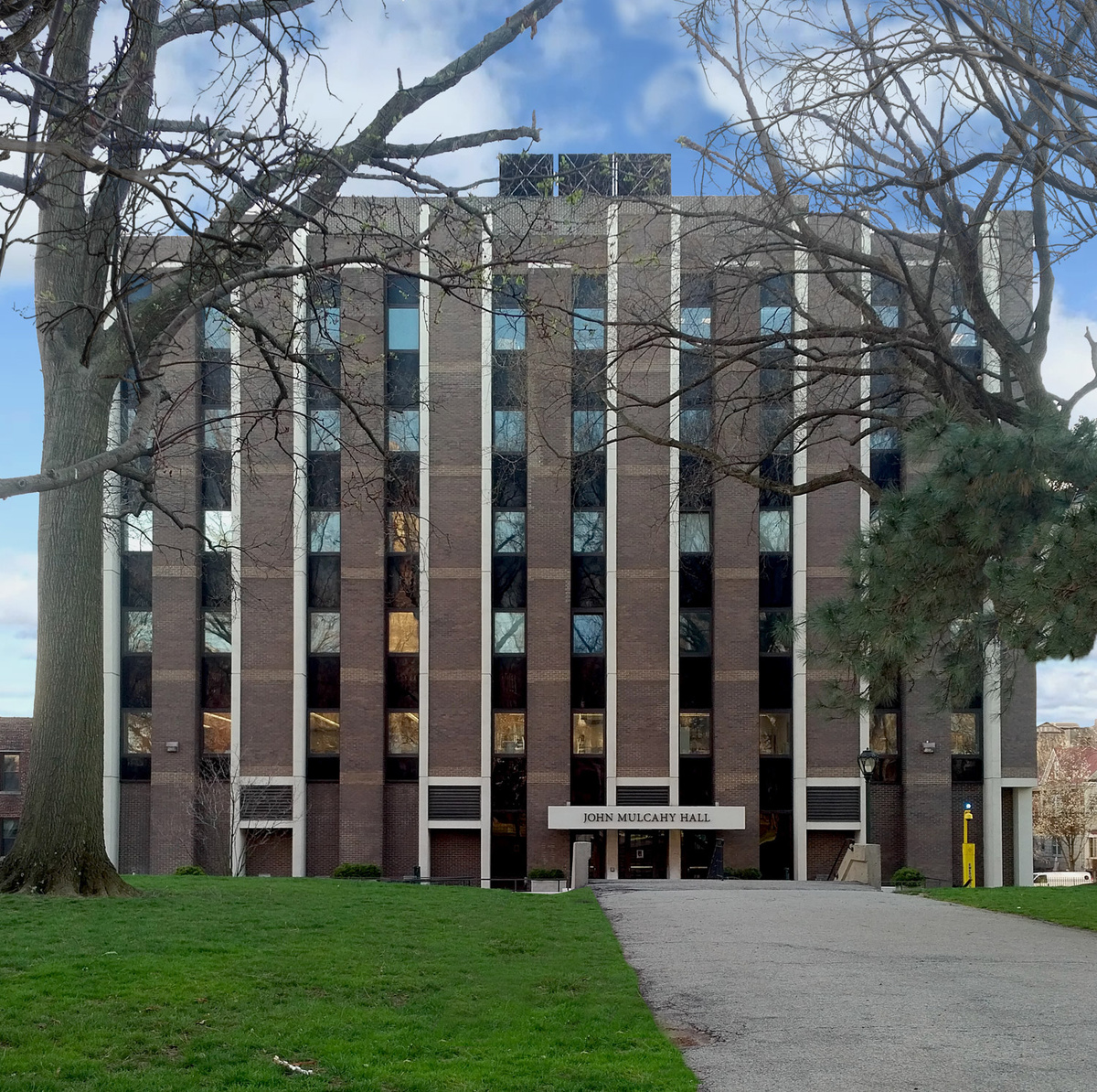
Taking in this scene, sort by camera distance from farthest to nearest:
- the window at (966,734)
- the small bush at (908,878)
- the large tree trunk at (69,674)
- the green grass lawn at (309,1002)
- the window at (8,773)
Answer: the window at (8,773), the window at (966,734), the small bush at (908,878), the large tree trunk at (69,674), the green grass lawn at (309,1002)

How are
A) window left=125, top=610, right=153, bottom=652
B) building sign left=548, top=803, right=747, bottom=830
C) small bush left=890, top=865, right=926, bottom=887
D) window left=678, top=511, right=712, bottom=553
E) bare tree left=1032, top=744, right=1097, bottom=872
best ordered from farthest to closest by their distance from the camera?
bare tree left=1032, top=744, right=1097, bottom=872, window left=678, top=511, right=712, bottom=553, window left=125, top=610, right=153, bottom=652, building sign left=548, top=803, right=747, bottom=830, small bush left=890, top=865, right=926, bottom=887

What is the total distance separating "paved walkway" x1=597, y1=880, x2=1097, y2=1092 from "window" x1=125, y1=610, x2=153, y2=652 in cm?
3132

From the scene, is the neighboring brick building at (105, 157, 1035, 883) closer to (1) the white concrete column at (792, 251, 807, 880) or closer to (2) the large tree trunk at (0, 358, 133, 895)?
(1) the white concrete column at (792, 251, 807, 880)

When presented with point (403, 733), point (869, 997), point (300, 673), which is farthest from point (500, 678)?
point (869, 997)

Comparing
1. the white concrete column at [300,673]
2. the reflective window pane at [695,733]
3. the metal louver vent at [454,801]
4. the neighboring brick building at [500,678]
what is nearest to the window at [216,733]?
the neighboring brick building at [500,678]

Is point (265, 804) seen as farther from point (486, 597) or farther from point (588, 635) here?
point (588, 635)

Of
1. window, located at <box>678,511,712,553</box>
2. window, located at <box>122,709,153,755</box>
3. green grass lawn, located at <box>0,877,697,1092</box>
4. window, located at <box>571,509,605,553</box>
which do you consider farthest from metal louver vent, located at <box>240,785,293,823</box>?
green grass lawn, located at <box>0,877,697,1092</box>

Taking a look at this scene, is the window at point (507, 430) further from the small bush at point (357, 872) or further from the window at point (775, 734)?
the small bush at point (357, 872)

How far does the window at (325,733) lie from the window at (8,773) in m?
13.0

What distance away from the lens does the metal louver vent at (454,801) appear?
145 feet

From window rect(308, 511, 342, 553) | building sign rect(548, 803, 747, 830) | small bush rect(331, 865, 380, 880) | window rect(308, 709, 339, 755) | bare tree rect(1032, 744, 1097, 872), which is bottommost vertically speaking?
bare tree rect(1032, 744, 1097, 872)

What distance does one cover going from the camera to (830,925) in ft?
52.1

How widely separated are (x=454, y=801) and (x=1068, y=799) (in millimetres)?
47829

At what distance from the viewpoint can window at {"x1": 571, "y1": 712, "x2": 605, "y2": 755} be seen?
44.8 metres
